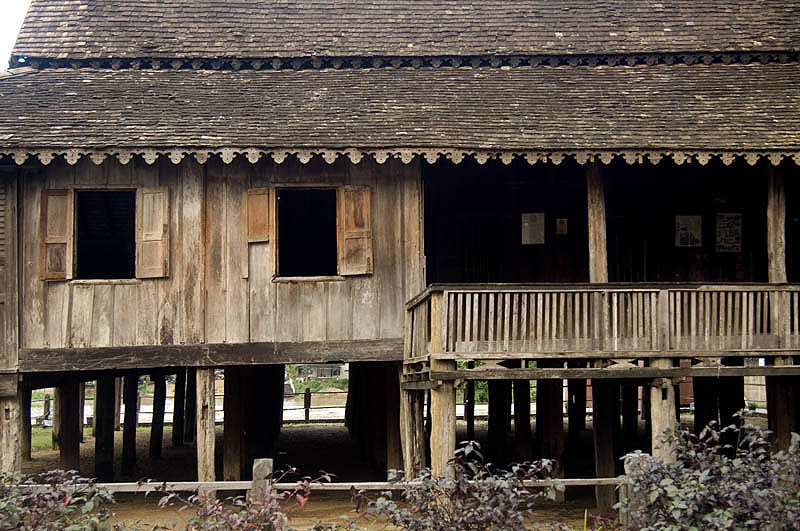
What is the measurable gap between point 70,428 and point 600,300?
1209 cm

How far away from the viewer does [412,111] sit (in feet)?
47.8

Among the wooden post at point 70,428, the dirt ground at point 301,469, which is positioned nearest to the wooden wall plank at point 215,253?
the dirt ground at point 301,469

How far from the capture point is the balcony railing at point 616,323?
41.1 ft

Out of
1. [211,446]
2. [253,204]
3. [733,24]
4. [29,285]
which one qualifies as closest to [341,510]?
[211,446]

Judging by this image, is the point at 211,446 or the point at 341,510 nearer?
the point at 211,446

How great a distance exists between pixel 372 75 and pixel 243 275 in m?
4.58

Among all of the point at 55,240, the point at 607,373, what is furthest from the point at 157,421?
the point at 607,373

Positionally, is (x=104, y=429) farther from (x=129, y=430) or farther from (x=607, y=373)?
(x=607, y=373)

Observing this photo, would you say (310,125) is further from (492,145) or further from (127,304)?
(127,304)

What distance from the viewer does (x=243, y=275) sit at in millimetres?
14289

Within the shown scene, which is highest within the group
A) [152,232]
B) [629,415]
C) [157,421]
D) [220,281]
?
[152,232]

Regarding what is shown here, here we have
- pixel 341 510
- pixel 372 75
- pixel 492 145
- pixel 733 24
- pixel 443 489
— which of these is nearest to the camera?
pixel 443 489

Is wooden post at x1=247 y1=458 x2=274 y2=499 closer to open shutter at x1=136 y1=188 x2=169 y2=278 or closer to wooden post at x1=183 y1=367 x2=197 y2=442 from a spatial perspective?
open shutter at x1=136 y1=188 x2=169 y2=278

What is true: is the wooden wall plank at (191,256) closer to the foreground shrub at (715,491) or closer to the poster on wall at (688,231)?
the foreground shrub at (715,491)
